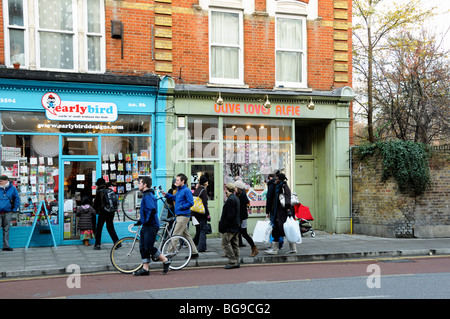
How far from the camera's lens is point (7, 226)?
1152 centimetres

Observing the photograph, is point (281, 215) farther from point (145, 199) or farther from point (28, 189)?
point (28, 189)

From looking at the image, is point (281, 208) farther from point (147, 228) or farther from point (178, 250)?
point (147, 228)

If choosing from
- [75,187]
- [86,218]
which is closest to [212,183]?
[86,218]

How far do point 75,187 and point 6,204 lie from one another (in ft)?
6.20

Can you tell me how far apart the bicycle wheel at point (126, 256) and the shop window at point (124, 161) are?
4151mm

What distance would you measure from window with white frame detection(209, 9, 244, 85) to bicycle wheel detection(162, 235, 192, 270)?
6.28m

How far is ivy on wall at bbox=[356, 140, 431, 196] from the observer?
13.7 metres

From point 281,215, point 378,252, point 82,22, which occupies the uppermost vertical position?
point 82,22

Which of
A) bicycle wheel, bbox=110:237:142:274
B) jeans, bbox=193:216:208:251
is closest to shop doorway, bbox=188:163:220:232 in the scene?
jeans, bbox=193:216:208:251

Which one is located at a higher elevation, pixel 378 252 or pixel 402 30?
pixel 402 30

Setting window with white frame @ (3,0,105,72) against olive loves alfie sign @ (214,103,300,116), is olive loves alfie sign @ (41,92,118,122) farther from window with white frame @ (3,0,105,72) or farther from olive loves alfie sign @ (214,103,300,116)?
olive loves alfie sign @ (214,103,300,116)

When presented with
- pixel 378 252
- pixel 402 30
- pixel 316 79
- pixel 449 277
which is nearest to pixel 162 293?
pixel 449 277

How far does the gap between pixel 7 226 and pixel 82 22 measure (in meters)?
5.96

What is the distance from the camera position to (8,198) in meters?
11.5
